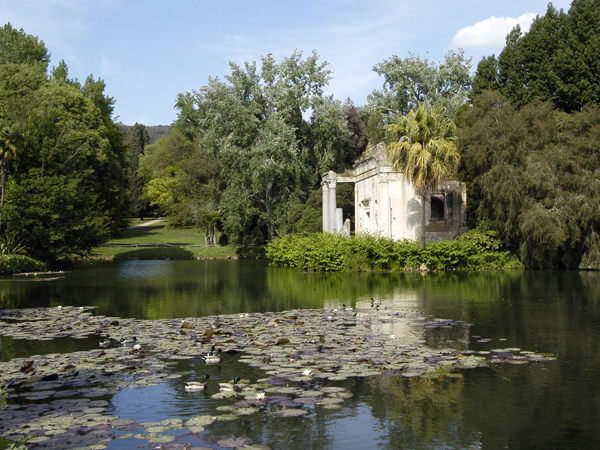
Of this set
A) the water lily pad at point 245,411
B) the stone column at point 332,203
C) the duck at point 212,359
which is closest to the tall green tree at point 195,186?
the stone column at point 332,203

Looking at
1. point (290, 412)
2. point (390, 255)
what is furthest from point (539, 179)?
point (290, 412)

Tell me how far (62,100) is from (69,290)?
77.5 feet

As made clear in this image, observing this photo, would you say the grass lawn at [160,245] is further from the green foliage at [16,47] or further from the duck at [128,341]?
the duck at [128,341]

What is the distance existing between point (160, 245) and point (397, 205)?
30903mm

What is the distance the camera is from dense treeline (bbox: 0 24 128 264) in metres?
38.5

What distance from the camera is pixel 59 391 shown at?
30.7 feet

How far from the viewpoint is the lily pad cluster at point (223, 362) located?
7.81 m

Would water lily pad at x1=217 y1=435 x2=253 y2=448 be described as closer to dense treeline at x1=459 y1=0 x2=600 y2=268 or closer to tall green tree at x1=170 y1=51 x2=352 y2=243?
dense treeline at x1=459 y1=0 x2=600 y2=268

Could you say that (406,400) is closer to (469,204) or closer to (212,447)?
(212,447)

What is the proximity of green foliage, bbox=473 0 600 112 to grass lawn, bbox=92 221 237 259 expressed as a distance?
26335mm

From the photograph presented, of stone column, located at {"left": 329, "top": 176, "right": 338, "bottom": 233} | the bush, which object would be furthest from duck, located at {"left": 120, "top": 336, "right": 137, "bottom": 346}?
stone column, located at {"left": 329, "top": 176, "right": 338, "bottom": 233}

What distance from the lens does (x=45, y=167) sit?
4209cm

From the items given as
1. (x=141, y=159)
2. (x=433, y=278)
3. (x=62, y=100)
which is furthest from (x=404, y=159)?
(x=141, y=159)

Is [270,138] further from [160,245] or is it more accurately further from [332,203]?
[160,245]
